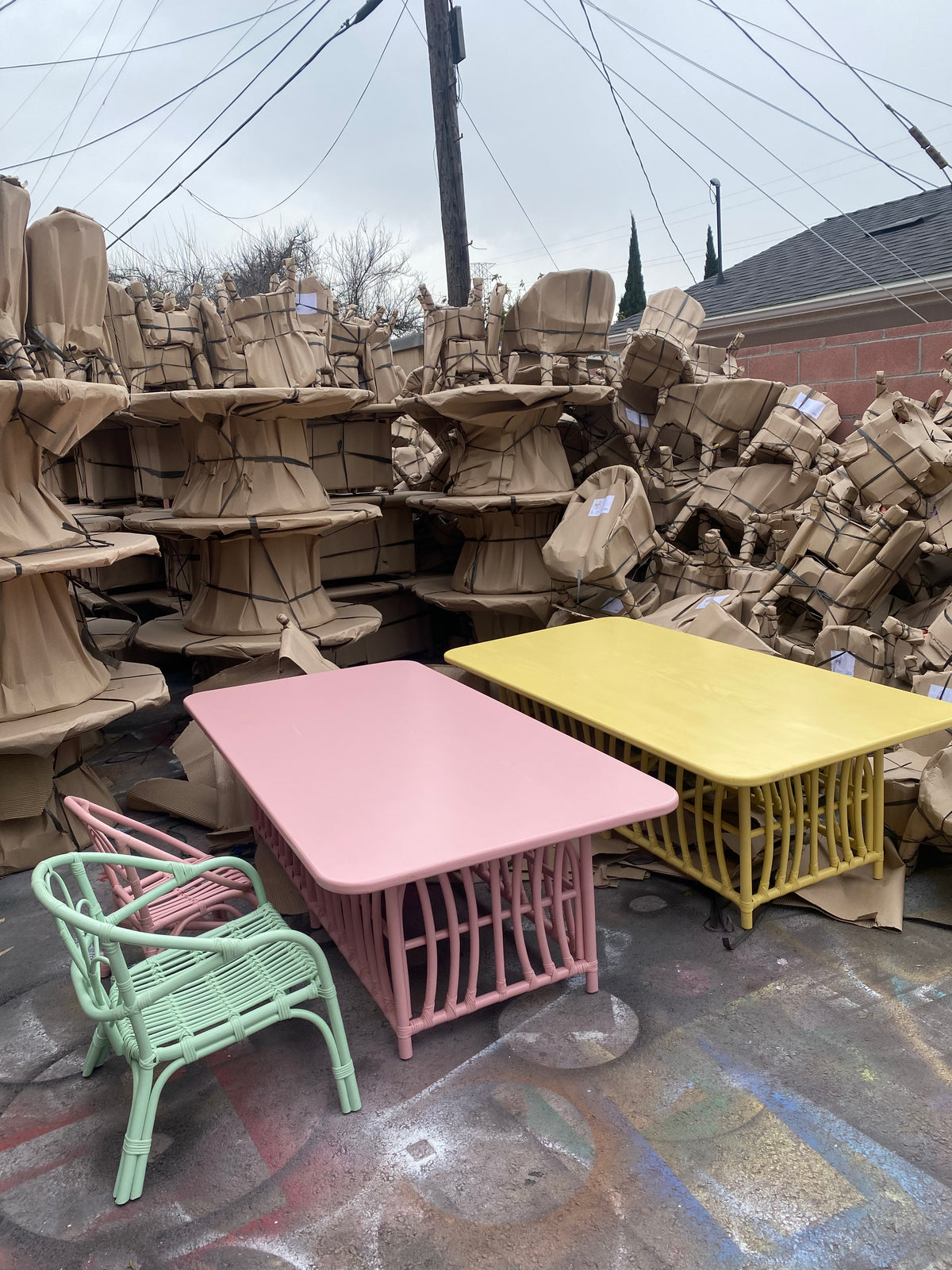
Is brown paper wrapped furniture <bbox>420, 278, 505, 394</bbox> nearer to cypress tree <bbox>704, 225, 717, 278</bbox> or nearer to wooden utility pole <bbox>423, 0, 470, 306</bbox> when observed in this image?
wooden utility pole <bbox>423, 0, 470, 306</bbox>

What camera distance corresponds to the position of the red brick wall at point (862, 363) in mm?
5457

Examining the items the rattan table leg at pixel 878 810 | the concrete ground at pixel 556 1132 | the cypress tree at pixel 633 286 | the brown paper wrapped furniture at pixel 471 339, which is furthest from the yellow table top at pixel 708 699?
the cypress tree at pixel 633 286

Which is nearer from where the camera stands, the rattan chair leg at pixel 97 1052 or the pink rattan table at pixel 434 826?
the pink rattan table at pixel 434 826

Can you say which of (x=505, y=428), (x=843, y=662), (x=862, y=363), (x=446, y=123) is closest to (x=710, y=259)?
(x=446, y=123)

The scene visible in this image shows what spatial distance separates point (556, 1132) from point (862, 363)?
540cm

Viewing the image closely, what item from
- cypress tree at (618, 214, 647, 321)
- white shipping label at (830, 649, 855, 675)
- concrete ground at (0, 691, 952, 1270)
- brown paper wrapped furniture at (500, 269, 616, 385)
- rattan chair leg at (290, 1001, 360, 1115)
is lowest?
concrete ground at (0, 691, 952, 1270)

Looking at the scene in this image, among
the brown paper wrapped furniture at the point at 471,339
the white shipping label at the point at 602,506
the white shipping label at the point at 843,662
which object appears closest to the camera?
the white shipping label at the point at 843,662

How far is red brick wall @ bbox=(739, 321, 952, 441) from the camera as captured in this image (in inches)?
215

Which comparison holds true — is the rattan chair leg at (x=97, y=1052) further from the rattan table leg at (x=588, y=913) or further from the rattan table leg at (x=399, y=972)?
the rattan table leg at (x=588, y=913)

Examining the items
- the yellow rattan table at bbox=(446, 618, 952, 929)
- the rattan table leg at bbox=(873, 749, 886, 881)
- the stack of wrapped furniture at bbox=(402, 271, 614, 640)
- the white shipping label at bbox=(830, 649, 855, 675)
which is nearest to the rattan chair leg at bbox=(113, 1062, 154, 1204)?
the yellow rattan table at bbox=(446, 618, 952, 929)

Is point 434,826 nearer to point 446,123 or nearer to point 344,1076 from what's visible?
point 344,1076

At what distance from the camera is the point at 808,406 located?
5.02 metres

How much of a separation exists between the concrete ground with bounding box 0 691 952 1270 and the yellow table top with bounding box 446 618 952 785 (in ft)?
2.32

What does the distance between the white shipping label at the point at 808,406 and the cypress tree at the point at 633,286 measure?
43.8 feet
